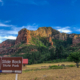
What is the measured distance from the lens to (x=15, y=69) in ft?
27.6

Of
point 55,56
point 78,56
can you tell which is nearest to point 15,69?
point 78,56

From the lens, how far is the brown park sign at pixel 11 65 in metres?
8.41

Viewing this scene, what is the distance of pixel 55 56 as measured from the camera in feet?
267

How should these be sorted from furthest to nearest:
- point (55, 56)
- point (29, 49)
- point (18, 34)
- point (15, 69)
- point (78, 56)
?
point (18, 34) → point (29, 49) → point (55, 56) → point (78, 56) → point (15, 69)

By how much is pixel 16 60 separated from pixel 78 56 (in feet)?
102

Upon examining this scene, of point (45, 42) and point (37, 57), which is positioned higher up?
point (45, 42)

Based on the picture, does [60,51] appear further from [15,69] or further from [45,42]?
[45,42]

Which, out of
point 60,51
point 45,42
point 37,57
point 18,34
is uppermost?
point 18,34

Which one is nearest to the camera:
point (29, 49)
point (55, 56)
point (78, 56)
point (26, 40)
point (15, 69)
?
point (15, 69)

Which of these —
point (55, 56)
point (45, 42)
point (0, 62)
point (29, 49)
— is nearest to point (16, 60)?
point (0, 62)

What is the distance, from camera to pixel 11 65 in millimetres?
8500

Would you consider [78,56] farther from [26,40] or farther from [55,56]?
[26,40]

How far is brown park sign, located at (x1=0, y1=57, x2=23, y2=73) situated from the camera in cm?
841

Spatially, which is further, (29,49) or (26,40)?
(26,40)
